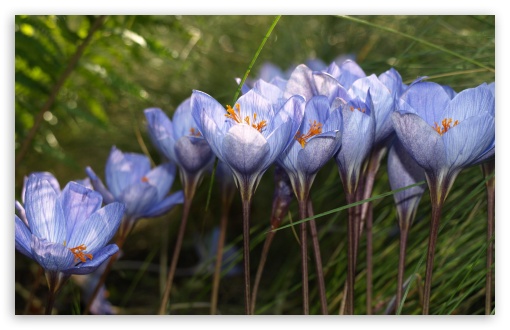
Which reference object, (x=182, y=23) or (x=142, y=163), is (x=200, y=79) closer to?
(x=182, y=23)

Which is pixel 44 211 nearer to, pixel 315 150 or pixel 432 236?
pixel 315 150

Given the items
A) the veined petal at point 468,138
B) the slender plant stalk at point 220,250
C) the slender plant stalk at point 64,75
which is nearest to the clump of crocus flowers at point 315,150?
the veined petal at point 468,138

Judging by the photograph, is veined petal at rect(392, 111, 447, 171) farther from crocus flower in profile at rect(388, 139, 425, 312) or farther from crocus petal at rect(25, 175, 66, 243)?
crocus petal at rect(25, 175, 66, 243)

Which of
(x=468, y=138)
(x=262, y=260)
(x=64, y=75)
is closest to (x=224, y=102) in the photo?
(x=64, y=75)

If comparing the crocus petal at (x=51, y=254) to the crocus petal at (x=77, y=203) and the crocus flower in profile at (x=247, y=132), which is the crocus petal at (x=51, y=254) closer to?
the crocus petal at (x=77, y=203)

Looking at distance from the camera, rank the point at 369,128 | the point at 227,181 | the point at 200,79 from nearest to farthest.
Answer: the point at 369,128, the point at 227,181, the point at 200,79

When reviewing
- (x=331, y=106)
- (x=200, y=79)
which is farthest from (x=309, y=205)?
(x=200, y=79)

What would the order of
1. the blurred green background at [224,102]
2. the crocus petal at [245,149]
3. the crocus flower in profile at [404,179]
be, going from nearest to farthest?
the crocus petal at [245,149], the crocus flower in profile at [404,179], the blurred green background at [224,102]
